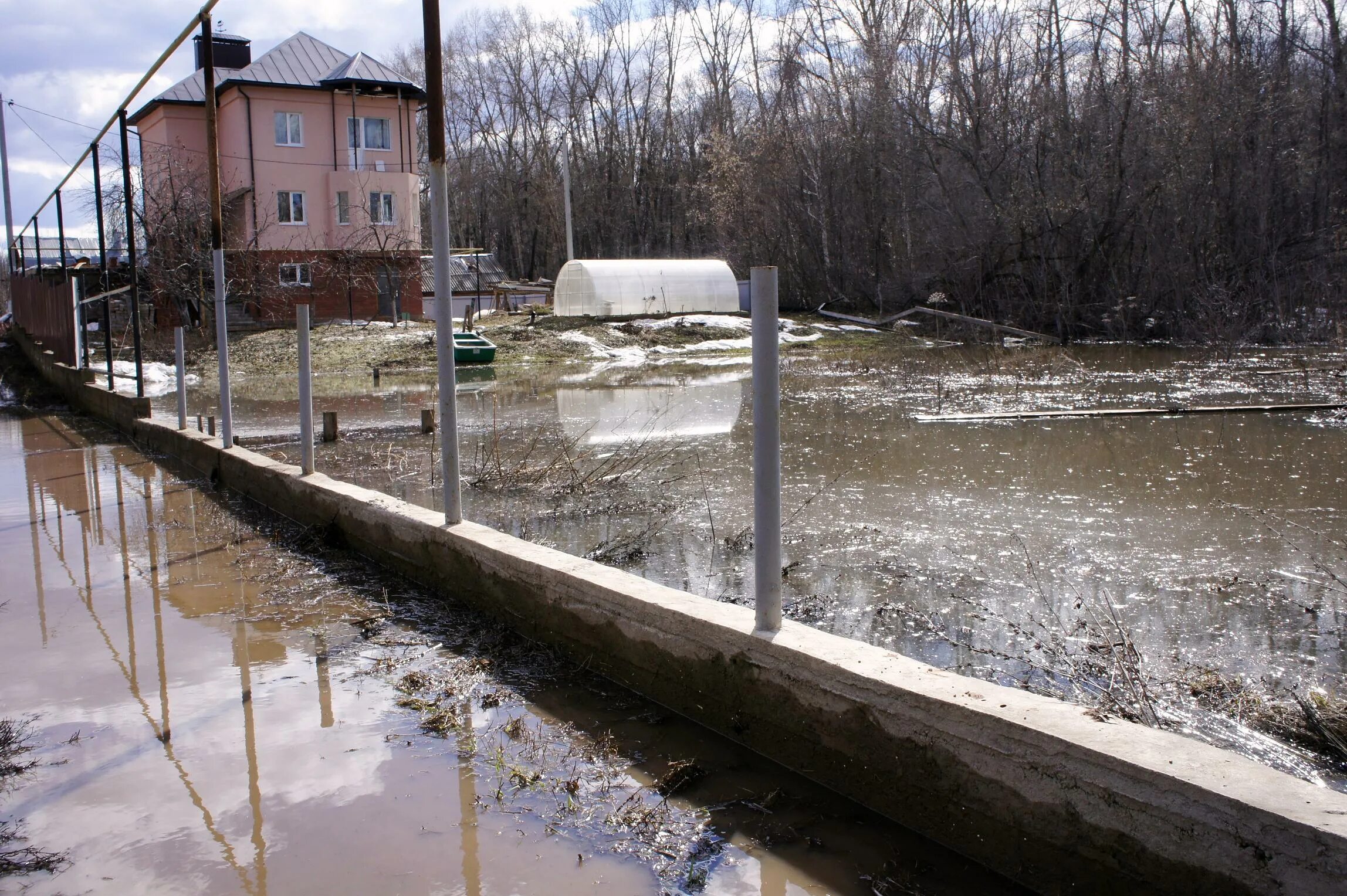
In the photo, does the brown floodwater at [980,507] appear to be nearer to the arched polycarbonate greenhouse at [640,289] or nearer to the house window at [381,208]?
the arched polycarbonate greenhouse at [640,289]

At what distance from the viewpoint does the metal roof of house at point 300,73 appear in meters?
37.8

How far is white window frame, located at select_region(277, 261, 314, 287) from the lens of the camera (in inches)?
1471

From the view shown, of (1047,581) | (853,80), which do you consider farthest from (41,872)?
(853,80)

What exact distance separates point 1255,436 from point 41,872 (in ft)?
38.4

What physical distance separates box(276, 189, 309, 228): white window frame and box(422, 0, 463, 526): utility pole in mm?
33754

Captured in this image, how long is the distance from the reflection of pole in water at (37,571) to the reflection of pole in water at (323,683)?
4.58ft

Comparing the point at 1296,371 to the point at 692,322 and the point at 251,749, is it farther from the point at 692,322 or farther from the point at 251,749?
the point at 251,749

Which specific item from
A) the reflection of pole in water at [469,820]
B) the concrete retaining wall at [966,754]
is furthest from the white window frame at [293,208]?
the reflection of pole in water at [469,820]

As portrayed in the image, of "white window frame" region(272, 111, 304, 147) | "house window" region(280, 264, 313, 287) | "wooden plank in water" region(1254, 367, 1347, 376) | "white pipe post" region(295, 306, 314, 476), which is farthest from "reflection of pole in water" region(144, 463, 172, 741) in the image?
"white window frame" region(272, 111, 304, 147)

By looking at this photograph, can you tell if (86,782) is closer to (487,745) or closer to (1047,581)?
(487,745)

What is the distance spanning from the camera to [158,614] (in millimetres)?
6164

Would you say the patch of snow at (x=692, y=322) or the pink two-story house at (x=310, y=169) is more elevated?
the pink two-story house at (x=310, y=169)

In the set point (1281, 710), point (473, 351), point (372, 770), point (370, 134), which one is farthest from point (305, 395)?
point (370, 134)

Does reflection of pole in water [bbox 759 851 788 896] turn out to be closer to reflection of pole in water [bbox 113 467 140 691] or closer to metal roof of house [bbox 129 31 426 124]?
reflection of pole in water [bbox 113 467 140 691]
